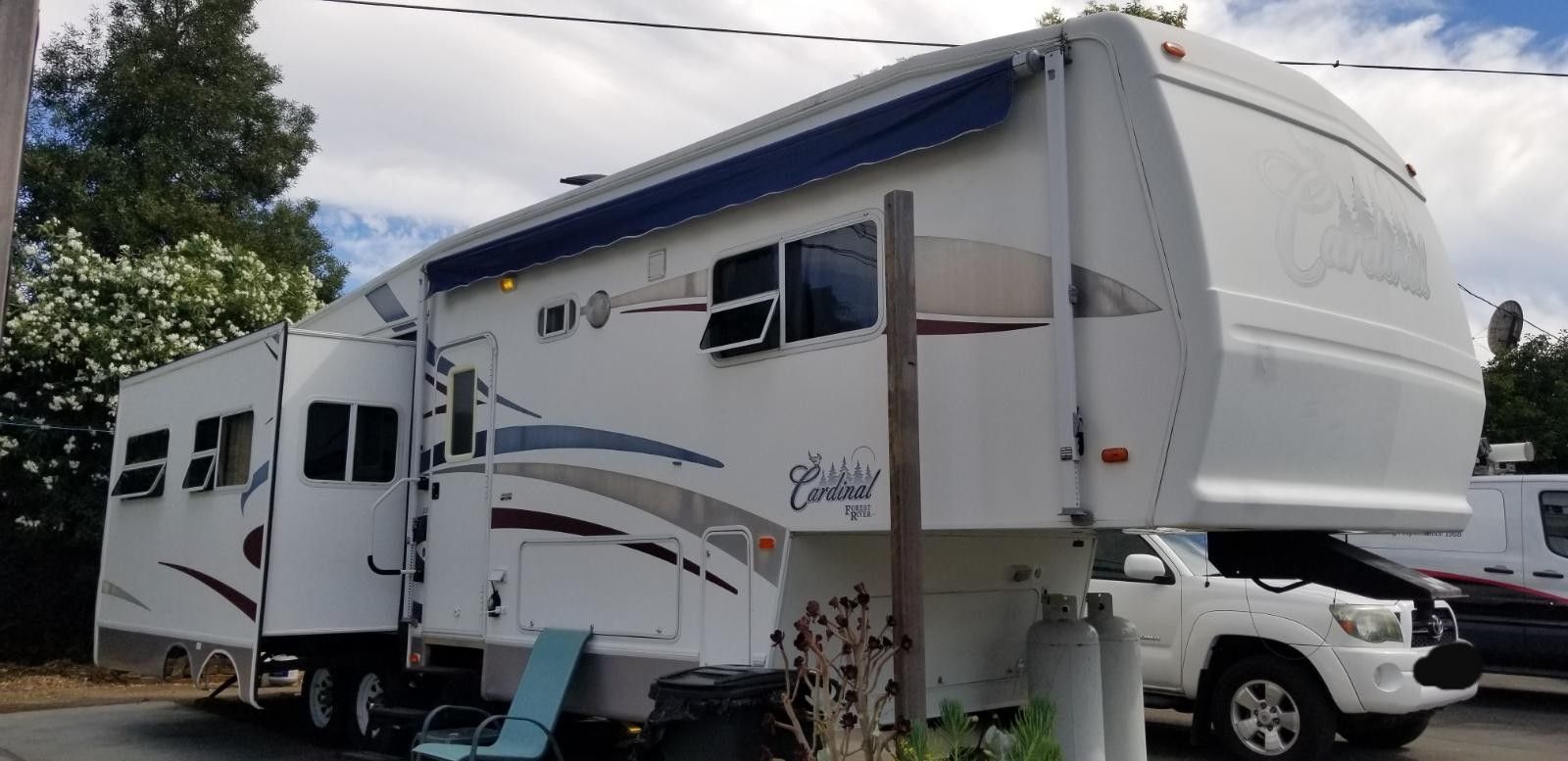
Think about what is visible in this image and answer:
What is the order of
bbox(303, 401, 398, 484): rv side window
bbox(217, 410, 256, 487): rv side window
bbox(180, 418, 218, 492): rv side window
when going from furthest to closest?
bbox(180, 418, 218, 492): rv side window, bbox(217, 410, 256, 487): rv side window, bbox(303, 401, 398, 484): rv side window

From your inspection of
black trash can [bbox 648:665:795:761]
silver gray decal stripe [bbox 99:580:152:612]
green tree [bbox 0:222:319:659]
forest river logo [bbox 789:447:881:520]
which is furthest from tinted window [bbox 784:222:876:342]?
green tree [bbox 0:222:319:659]

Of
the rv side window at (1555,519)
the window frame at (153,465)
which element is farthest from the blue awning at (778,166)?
the rv side window at (1555,519)

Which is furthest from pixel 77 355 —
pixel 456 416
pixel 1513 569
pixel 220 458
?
pixel 1513 569

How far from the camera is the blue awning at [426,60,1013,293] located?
16.4 ft

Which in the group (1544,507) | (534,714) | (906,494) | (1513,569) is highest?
(1544,507)

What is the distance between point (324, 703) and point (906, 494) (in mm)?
6196

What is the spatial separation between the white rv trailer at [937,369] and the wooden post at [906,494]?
1.57ft

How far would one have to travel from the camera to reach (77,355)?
1427 centimetres

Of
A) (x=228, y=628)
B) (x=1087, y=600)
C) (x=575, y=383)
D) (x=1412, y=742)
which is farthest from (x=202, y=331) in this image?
(x=1412, y=742)

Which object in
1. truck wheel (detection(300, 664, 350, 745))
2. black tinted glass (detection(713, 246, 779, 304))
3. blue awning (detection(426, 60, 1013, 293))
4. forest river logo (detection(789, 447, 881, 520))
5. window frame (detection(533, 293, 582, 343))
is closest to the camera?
blue awning (detection(426, 60, 1013, 293))

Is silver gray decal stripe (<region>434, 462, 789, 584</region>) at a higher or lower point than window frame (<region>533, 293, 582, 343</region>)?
lower

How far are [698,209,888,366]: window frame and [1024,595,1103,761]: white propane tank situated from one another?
1625 mm

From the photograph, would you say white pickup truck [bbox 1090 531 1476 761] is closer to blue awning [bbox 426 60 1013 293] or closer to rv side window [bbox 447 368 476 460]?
blue awning [bbox 426 60 1013 293]

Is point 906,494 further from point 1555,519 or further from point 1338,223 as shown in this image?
point 1555,519
